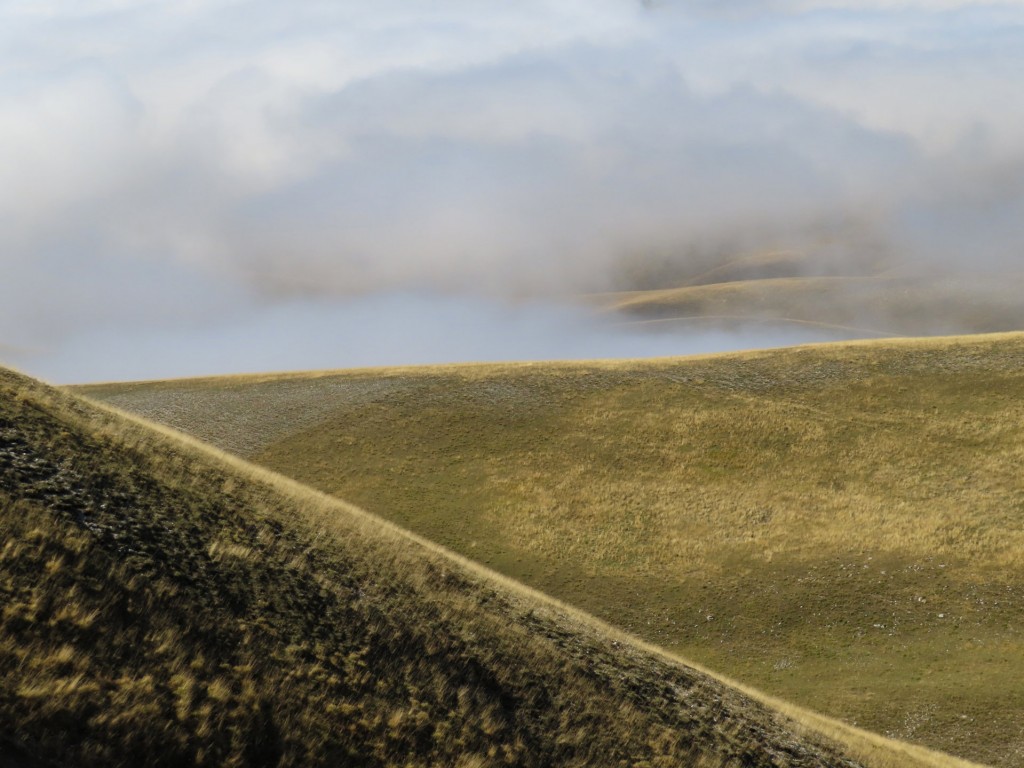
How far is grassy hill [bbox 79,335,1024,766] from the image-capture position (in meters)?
40.6

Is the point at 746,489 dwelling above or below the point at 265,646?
below

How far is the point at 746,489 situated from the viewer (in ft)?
183

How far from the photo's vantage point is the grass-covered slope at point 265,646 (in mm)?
12688

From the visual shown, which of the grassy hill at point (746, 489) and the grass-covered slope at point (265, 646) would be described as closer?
the grass-covered slope at point (265, 646)

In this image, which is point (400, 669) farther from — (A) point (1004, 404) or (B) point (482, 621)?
(A) point (1004, 404)

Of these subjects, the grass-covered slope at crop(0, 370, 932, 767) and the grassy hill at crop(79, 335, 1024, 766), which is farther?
the grassy hill at crop(79, 335, 1024, 766)

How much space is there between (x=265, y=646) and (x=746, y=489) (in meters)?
45.2

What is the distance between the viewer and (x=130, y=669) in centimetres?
1323

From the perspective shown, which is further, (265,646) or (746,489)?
(746,489)

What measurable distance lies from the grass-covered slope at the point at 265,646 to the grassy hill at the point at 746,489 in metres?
14.0

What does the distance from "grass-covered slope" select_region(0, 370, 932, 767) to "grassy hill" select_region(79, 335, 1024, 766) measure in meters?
14.0

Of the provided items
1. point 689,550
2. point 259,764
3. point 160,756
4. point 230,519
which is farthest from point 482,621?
point 689,550

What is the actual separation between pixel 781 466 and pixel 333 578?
44.7 metres

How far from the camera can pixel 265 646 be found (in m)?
15.8
